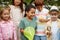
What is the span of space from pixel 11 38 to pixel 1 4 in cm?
273

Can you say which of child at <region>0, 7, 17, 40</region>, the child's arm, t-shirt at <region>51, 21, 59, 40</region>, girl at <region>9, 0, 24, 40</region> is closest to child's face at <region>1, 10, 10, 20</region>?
child at <region>0, 7, 17, 40</region>

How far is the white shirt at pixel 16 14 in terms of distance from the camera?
6.75 m

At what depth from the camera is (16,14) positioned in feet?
22.3

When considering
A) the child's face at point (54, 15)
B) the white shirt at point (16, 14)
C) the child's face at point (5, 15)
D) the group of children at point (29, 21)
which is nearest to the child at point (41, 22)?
the group of children at point (29, 21)

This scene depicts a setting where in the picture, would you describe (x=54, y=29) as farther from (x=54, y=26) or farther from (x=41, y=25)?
(x=41, y=25)

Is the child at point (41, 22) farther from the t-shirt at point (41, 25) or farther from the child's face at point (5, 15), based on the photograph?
the child's face at point (5, 15)

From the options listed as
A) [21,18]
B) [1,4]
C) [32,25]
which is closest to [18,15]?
[21,18]

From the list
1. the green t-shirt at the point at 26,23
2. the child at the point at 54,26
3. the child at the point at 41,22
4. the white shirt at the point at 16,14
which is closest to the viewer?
the green t-shirt at the point at 26,23

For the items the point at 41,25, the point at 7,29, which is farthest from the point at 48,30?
the point at 7,29

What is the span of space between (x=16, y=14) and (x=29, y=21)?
495 mm

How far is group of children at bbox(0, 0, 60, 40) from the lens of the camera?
6309 millimetres

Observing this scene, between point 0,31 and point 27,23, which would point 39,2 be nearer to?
point 27,23

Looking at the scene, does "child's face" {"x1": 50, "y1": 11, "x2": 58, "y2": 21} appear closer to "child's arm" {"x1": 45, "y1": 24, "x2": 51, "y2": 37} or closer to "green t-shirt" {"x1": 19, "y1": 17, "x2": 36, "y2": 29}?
"child's arm" {"x1": 45, "y1": 24, "x2": 51, "y2": 37}

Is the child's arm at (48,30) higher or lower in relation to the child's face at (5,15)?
lower
